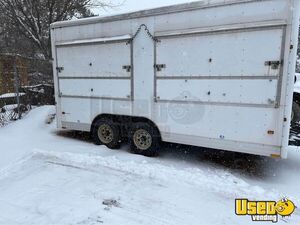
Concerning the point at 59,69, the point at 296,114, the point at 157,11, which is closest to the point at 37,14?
the point at 59,69

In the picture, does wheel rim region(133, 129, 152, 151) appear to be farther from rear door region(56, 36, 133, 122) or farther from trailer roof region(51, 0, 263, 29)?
trailer roof region(51, 0, 263, 29)

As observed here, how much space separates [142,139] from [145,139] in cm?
8

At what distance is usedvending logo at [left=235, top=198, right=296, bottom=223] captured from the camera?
377 centimetres

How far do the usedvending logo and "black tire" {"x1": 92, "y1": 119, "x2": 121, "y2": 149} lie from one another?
132 inches

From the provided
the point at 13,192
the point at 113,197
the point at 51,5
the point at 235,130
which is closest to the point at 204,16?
the point at 235,130

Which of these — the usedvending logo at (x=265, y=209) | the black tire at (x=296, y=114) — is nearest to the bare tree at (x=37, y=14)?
the black tire at (x=296, y=114)

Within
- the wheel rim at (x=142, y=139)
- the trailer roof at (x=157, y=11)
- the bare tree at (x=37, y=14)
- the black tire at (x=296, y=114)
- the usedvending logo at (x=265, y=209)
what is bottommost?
the usedvending logo at (x=265, y=209)

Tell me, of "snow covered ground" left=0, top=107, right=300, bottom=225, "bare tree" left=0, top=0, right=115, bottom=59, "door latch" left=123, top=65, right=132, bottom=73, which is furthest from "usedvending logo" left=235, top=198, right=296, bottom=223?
"bare tree" left=0, top=0, right=115, bottom=59

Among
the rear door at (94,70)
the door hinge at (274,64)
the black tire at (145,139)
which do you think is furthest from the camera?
the rear door at (94,70)

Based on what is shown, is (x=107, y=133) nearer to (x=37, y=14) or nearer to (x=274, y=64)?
(x=274, y=64)

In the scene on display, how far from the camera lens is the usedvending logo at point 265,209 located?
3.77 m

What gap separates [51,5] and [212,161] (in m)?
11.5

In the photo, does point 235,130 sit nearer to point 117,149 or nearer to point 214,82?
point 214,82

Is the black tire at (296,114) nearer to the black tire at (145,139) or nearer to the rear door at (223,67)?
the rear door at (223,67)
